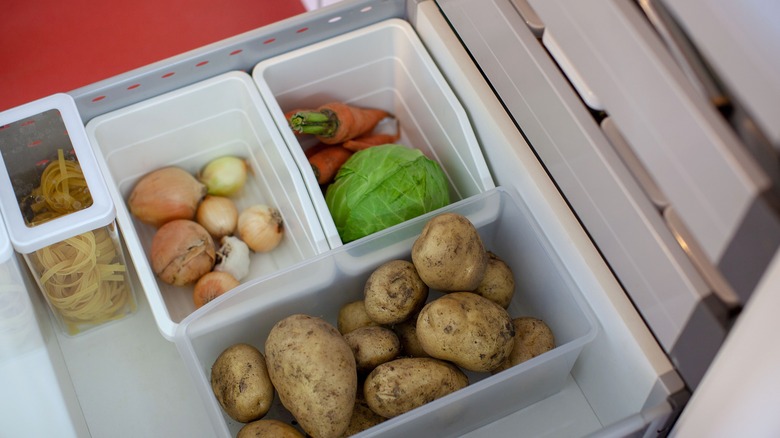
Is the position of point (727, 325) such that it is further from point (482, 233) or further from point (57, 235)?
point (57, 235)

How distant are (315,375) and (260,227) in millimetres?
322

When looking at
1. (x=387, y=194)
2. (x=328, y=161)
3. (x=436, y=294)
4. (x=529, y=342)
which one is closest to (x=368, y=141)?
(x=328, y=161)

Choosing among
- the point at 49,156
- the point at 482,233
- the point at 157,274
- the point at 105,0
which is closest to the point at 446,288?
the point at 482,233

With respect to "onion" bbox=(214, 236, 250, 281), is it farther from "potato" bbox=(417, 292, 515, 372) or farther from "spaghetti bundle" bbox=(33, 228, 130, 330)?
"potato" bbox=(417, 292, 515, 372)

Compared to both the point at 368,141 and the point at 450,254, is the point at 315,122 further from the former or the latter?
the point at 450,254

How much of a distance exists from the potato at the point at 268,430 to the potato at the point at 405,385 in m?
0.09

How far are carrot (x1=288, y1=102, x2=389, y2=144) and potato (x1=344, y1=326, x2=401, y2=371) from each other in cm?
32

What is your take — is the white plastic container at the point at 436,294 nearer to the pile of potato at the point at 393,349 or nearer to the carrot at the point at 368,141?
the pile of potato at the point at 393,349

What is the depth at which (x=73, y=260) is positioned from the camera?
38.4 inches

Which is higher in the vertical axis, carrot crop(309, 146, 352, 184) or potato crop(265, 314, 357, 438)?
carrot crop(309, 146, 352, 184)

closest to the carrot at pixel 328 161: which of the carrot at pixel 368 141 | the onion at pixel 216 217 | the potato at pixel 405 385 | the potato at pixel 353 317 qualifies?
the carrot at pixel 368 141

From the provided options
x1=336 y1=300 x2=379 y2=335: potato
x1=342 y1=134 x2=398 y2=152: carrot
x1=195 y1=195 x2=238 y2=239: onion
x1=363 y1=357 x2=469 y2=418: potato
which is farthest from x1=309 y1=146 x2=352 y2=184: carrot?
x1=363 y1=357 x2=469 y2=418: potato

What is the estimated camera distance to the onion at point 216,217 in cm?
113

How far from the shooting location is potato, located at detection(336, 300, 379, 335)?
98 centimetres
